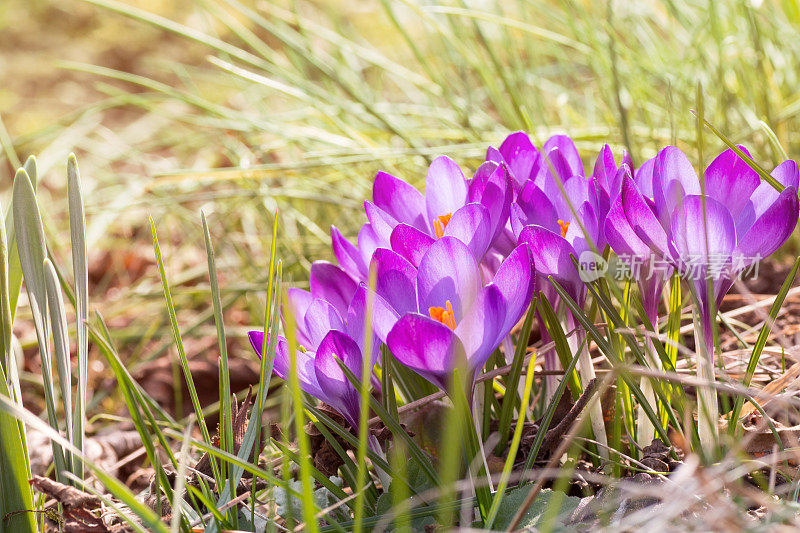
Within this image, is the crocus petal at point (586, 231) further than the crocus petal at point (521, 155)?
No

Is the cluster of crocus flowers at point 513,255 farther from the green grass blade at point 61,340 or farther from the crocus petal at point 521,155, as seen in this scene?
the green grass blade at point 61,340

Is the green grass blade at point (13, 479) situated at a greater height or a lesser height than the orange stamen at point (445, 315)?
lesser

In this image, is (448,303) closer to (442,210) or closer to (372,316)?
(372,316)

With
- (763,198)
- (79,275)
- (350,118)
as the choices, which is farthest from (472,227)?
(350,118)

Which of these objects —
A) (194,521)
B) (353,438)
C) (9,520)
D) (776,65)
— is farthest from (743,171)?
(776,65)

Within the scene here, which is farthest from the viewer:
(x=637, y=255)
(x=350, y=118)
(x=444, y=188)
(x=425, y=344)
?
(x=350, y=118)

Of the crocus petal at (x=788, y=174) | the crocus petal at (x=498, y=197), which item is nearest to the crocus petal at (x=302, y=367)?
the crocus petal at (x=498, y=197)

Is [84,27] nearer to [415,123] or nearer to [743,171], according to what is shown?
[415,123]
